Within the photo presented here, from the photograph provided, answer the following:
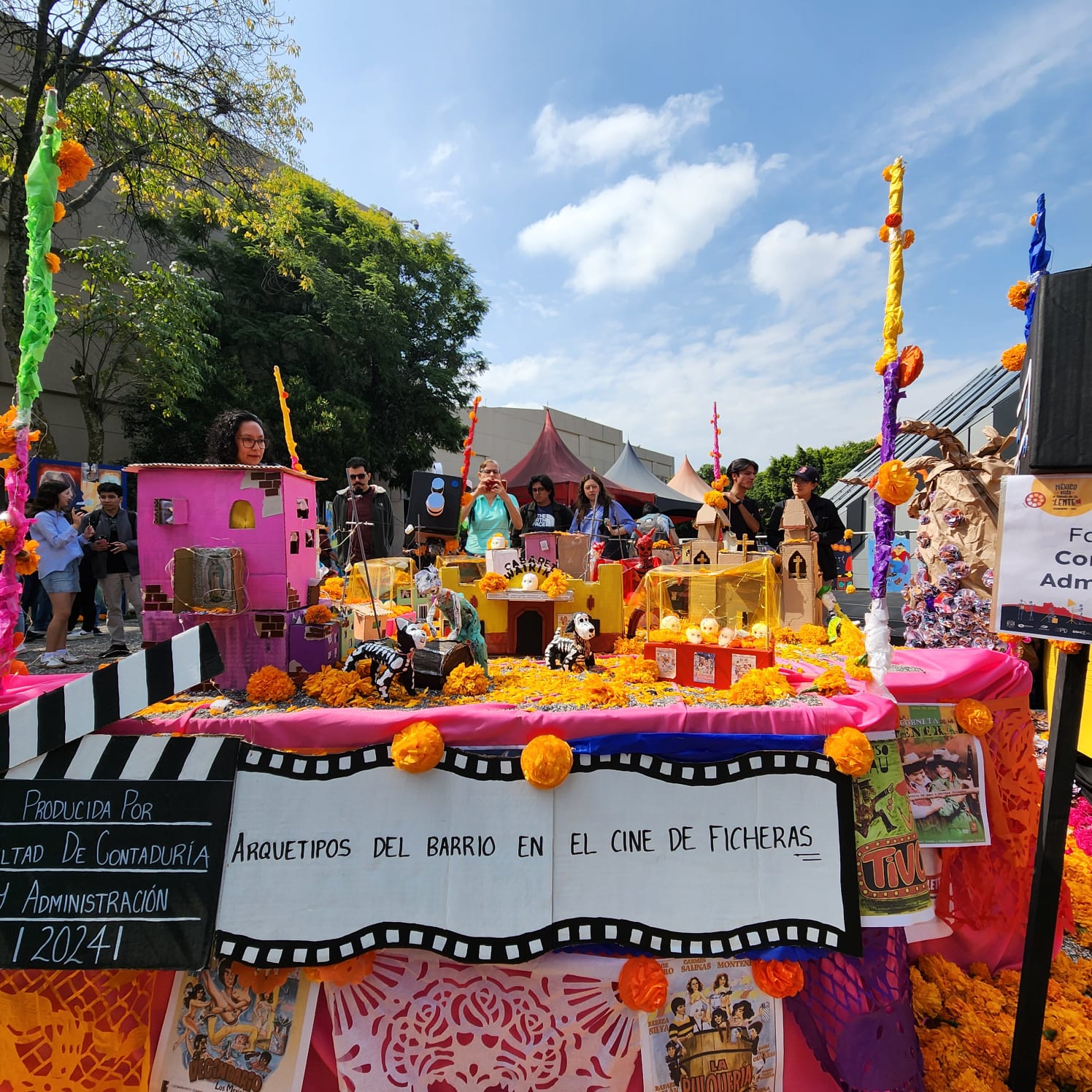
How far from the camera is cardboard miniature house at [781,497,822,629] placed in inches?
151

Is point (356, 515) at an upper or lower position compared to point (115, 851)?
upper

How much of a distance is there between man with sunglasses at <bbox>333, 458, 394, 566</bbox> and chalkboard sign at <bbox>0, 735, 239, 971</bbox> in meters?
2.24

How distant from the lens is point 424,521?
399cm

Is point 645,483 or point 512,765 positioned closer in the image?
point 512,765

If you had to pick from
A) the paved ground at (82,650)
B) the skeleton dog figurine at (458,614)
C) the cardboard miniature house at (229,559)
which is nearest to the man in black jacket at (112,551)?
the paved ground at (82,650)

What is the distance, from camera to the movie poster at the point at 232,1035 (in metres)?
1.62

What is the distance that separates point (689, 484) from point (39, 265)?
66.4 feet

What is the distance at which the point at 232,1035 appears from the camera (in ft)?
5.36

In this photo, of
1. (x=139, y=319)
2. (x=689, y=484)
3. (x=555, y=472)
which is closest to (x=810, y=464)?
(x=689, y=484)

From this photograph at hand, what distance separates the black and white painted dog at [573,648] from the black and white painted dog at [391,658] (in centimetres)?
67

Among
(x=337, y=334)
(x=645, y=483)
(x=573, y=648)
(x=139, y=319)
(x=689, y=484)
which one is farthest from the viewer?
(x=689, y=484)

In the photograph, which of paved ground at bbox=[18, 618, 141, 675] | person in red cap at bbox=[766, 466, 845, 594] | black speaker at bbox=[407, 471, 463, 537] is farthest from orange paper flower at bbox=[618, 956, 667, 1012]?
paved ground at bbox=[18, 618, 141, 675]

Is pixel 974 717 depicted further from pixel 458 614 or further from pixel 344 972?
pixel 344 972

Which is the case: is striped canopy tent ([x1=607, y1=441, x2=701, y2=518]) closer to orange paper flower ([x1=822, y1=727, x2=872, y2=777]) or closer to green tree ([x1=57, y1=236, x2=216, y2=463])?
green tree ([x1=57, y1=236, x2=216, y2=463])
